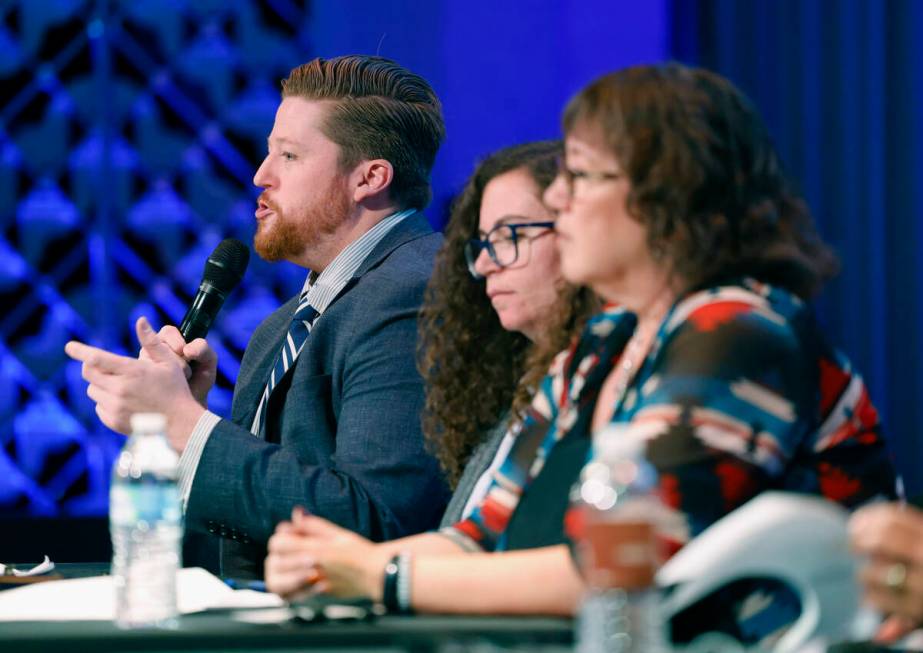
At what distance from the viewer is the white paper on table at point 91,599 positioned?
4.23ft

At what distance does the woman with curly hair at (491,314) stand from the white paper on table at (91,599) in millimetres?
443

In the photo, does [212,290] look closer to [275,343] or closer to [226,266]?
[226,266]

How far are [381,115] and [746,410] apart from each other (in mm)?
1491

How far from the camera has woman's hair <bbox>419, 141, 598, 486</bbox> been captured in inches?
79.0

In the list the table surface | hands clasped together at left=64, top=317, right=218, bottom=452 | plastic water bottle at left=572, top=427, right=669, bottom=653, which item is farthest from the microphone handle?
plastic water bottle at left=572, top=427, right=669, bottom=653

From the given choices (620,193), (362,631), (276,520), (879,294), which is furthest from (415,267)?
(879,294)

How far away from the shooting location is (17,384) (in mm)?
4148

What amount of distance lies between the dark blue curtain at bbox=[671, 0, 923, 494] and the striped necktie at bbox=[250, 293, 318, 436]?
1754 mm

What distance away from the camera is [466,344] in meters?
2.05

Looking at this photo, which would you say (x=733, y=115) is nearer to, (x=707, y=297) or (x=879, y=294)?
(x=707, y=297)

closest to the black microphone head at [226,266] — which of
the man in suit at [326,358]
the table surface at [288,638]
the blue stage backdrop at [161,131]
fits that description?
the man in suit at [326,358]

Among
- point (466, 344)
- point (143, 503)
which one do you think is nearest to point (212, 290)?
point (466, 344)

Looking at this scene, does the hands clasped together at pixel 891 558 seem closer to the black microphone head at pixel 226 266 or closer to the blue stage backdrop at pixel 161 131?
the black microphone head at pixel 226 266

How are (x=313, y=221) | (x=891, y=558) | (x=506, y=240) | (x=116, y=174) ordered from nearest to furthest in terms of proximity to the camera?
(x=891, y=558), (x=506, y=240), (x=313, y=221), (x=116, y=174)
